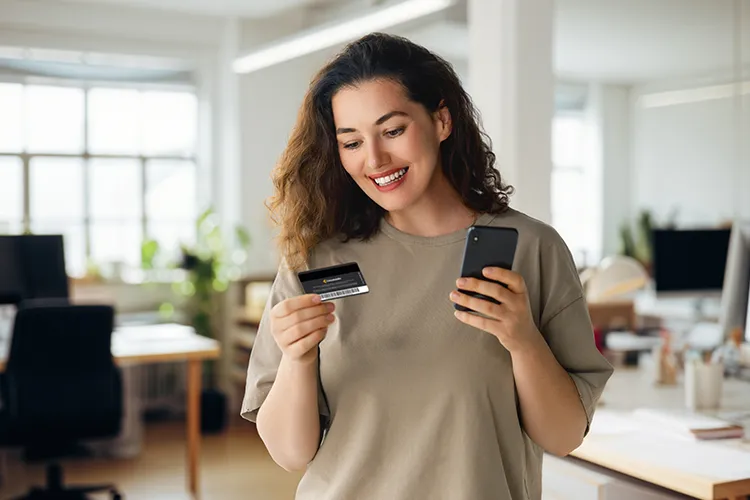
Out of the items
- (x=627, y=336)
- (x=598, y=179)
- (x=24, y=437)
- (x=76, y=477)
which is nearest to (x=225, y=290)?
(x=76, y=477)

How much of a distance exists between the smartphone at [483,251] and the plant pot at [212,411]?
4.63 m

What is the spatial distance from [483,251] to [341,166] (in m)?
0.34

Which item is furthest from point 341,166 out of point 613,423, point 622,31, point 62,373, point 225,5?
point 622,31

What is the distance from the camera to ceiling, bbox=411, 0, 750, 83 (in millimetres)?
6105

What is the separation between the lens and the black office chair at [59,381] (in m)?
3.58

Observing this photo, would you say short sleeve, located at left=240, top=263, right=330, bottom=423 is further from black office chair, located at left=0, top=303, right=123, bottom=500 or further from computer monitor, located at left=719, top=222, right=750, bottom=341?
black office chair, located at left=0, top=303, right=123, bottom=500

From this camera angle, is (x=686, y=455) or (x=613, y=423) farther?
(x=613, y=423)

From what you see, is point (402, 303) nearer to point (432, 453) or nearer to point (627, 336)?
point (432, 453)

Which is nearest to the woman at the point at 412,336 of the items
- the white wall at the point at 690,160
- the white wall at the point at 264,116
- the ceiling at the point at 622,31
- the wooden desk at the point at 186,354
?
the wooden desk at the point at 186,354

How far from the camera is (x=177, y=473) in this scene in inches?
189

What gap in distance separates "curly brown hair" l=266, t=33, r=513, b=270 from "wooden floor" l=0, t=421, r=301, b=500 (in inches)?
119

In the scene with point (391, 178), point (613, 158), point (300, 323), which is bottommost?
point (300, 323)

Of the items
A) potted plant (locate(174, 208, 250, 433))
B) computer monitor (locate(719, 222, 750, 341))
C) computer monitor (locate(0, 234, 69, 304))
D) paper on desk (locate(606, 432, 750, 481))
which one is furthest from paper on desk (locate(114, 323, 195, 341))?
paper on desk (locate(606, 432, 750, 481))

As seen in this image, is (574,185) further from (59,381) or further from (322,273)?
(322,273)
